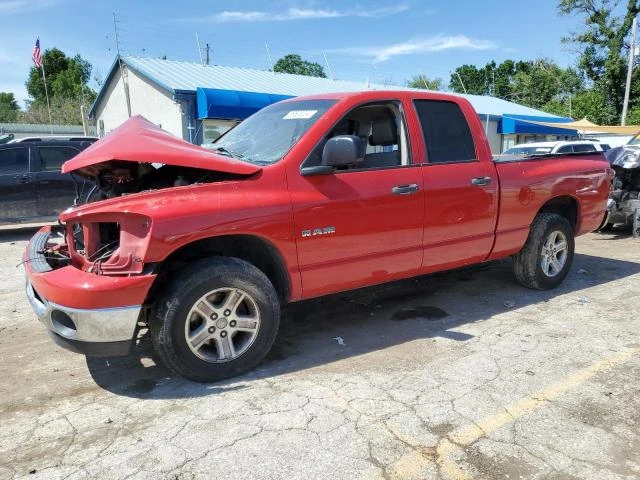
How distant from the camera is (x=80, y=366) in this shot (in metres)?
3.85

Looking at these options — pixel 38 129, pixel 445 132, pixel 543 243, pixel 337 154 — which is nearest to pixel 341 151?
pixel 337 154

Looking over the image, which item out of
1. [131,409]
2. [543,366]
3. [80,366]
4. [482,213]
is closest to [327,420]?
[131,409]

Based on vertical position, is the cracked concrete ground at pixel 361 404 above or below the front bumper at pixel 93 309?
below

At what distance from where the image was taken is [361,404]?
3205 millimetres

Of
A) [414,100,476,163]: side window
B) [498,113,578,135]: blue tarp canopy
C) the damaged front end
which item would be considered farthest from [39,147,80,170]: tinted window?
[498,113,578,135]: blue tarp canopy

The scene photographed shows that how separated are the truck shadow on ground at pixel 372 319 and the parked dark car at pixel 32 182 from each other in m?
6.71

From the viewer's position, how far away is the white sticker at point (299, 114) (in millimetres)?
4129

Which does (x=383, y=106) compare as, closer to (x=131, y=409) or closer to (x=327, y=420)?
(x=327, y=420)

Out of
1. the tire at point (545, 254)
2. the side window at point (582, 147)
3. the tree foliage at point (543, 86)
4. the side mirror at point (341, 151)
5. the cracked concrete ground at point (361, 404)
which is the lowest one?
the cracked concrete ground at point (361, 404)

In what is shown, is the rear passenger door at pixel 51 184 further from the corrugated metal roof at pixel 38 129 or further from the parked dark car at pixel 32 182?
the corrugated metal roof at pixel 38 129

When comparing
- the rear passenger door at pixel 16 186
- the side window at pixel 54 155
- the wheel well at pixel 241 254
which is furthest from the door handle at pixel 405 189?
the rear passenger door at pixel 16 186

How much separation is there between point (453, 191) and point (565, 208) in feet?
7.24

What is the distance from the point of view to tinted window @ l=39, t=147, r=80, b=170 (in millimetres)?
9695

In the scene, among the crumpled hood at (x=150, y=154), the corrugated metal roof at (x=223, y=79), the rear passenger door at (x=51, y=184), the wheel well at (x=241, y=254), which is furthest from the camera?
the corrugated metal roof at (x=223, y=79)
